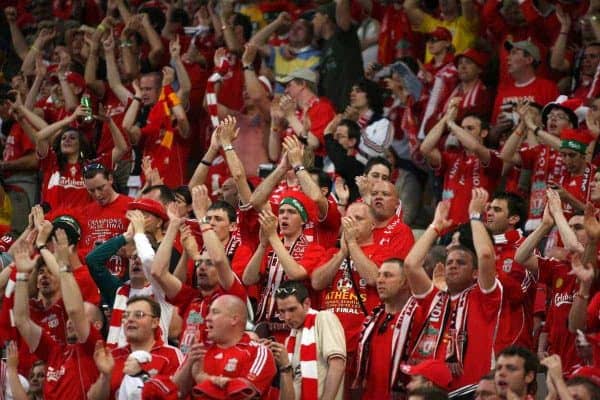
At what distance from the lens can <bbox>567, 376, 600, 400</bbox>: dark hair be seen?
360 inches

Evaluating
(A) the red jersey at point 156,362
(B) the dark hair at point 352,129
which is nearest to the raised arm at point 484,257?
(A) the red jersey at point 156,362

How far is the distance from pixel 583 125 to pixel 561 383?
15.0ft

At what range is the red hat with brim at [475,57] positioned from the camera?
14688 mm

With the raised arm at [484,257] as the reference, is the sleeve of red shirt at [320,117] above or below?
above

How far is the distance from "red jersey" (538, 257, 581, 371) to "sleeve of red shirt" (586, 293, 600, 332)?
286mm

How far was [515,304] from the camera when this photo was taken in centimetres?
1088

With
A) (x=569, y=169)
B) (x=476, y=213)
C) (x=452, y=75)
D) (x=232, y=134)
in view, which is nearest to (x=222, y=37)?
(x=452, y=75)

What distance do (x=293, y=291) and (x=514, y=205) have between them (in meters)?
2.07

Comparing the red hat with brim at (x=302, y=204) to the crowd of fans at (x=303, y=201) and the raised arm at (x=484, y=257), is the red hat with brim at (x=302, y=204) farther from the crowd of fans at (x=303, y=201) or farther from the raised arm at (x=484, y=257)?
the raised arm at (x=484, y=257)

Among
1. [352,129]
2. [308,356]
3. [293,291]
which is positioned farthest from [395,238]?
[352,129]

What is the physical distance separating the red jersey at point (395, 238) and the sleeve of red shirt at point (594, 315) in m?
1.54

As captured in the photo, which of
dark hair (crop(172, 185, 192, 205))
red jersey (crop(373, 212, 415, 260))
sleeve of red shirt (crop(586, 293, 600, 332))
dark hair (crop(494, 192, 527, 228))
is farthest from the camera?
dark hair (crop(172, 185, 192, 205))

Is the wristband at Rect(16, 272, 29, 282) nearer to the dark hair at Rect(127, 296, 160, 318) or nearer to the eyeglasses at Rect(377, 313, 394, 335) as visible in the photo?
the dark hair at Rect(127, 296, 160, 318)

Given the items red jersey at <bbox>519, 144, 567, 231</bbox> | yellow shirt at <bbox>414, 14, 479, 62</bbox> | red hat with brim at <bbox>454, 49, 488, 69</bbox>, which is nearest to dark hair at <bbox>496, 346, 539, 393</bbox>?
red jersey at <bbox>519, 144, 567, 231</bbox>
